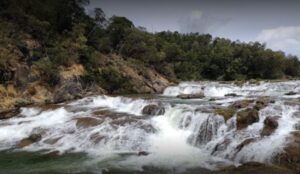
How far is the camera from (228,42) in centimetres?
6003

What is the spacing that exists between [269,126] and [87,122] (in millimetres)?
8554

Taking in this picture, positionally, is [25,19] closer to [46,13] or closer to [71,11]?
[46,13]

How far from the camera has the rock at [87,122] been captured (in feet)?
45.5

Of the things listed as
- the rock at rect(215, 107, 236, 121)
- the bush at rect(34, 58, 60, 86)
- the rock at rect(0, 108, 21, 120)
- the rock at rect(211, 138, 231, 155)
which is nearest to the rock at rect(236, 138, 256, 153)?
the rock at rect(211, 138, 231, 155)

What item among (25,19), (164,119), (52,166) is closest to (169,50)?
(25,19)

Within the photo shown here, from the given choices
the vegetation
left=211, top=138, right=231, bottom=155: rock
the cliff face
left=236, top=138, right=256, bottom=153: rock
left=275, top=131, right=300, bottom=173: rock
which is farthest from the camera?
the vegetation

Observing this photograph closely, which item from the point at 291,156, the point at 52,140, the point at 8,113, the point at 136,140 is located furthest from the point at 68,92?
the point at 291,156

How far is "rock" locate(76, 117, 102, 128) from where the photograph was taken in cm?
1387

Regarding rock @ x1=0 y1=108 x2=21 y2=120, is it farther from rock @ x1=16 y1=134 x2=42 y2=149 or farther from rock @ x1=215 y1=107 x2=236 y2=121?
rock @ x1=215 y1=107 x2=236 y2=121

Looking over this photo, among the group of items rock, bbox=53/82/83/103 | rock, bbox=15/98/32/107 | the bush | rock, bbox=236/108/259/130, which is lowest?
rock, bbox=236/108/259/130

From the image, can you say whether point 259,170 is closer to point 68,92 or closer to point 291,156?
point 291,156

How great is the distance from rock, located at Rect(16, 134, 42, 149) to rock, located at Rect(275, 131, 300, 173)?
10236 millimetres

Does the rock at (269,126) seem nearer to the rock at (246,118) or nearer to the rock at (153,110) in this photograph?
the rock at (246,118)

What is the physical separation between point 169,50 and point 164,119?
3189cm
